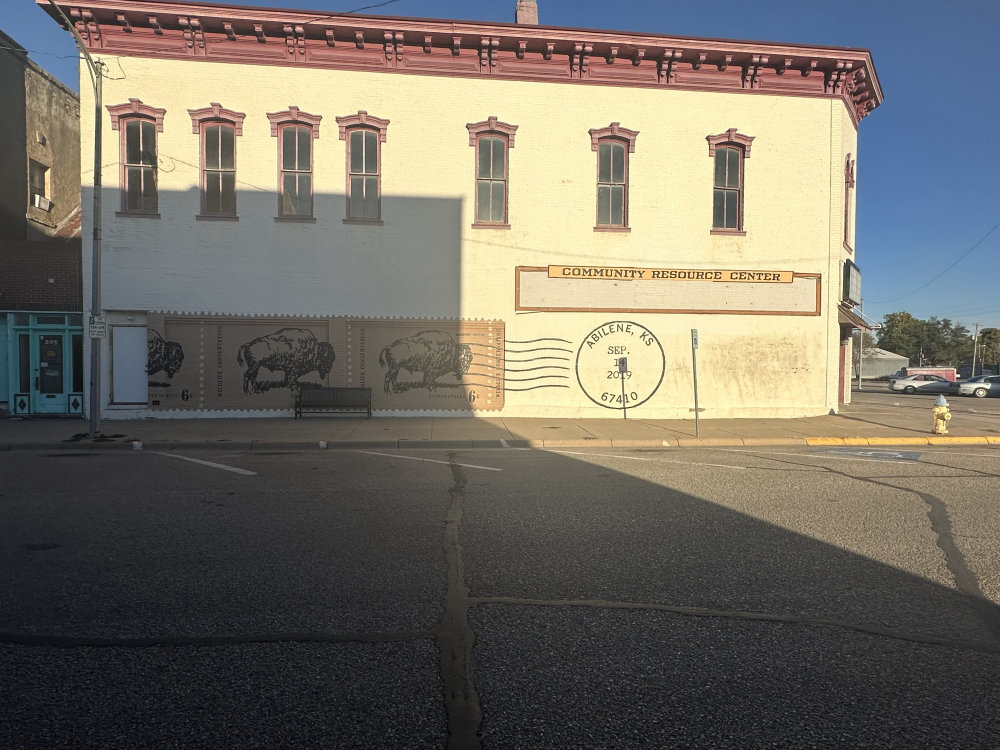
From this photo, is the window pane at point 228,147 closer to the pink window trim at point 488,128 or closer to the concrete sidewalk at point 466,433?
the pink window trim at point 488,128

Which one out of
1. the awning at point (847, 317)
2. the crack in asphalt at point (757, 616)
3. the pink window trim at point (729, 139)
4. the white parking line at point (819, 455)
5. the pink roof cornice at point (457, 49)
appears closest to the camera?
the crack in asphalt at point (757, 616)

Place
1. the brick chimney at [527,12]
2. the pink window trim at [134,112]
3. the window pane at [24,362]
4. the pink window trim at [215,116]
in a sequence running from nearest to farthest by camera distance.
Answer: the pink window trim at [134,112], the pink window trim at [215,116], the window pane at [24,362], the brick chimney at [527,12]

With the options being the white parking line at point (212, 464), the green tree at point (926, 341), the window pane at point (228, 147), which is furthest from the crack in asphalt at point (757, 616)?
the green tree at point (926, 341)

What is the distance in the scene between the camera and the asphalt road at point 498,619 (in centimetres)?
289

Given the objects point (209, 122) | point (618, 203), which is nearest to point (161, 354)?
point (209, 122)

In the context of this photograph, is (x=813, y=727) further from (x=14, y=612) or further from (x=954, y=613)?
(x=14, y=612)

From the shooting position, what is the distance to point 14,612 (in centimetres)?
409

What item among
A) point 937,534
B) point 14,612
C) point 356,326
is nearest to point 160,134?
point 356,326

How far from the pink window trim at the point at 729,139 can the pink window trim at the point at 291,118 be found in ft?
33.1

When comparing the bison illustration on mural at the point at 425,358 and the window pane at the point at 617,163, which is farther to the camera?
the window pane at the point at 617,163

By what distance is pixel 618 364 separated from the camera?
17641mm

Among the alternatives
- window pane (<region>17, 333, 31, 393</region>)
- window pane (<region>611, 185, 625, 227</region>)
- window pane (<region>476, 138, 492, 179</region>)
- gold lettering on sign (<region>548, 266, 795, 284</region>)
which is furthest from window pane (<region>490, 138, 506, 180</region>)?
window pane (<region>17, 333, 31, 393</region>)

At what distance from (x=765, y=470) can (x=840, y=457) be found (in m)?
2.48

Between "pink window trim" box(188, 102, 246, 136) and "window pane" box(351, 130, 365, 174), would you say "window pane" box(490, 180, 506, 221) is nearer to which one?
"window pane" box(351, 130, 365, 174)
